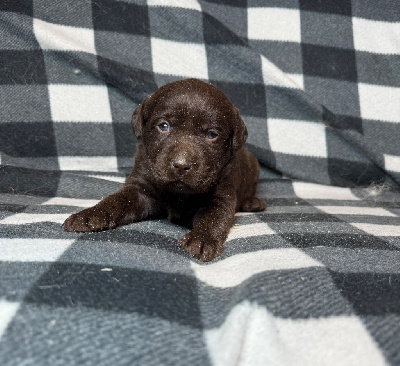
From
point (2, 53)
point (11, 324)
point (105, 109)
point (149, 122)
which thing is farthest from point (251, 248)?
point (2, 53)

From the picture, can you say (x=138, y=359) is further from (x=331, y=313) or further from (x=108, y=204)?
(x=108, y=204)

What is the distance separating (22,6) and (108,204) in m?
1.92

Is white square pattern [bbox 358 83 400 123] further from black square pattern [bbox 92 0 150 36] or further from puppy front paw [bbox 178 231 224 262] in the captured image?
puppy front paw [bbox 178 231 224 262]

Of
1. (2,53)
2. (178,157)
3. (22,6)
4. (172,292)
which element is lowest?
(172,292)

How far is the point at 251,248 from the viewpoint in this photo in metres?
2.08

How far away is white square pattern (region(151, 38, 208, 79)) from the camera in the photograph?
355 centimetres

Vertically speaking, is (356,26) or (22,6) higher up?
(22,6)

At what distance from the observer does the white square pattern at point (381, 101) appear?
376 cm

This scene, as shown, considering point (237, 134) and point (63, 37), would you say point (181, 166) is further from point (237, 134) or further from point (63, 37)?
point (63, 37)

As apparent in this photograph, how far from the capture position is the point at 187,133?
236 cm

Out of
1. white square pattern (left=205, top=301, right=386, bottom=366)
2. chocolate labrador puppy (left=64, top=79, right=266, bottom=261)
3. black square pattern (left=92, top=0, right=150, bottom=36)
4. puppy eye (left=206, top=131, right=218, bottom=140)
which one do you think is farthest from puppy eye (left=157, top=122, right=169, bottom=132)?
black square pattern (left=92, top=0, right=150, bottom=36)

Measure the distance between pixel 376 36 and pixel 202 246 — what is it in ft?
9.04

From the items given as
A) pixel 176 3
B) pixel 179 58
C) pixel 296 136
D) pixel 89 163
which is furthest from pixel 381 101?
pixel 89 163

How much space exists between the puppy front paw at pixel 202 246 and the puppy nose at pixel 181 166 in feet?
1.03
